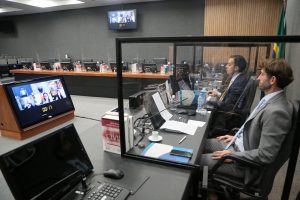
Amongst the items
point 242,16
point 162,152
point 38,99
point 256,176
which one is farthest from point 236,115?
point 242,16

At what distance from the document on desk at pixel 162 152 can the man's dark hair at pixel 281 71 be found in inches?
30.1

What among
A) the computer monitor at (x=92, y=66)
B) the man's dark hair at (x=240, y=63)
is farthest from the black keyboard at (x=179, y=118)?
the computer monitor at (x=92, y=66)

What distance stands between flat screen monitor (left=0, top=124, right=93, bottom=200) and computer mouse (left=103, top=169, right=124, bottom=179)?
10 cm

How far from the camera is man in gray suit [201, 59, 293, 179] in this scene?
124 cm

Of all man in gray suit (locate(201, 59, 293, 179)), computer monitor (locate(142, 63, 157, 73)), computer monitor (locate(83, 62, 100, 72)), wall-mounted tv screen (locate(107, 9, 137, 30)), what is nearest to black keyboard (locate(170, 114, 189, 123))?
man in gray suit (locate(201, 59, 293, 179))

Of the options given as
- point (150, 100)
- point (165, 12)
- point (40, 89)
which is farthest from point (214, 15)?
point (40, 89)

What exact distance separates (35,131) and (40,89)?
1.16 feet

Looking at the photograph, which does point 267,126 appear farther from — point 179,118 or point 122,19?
point 122,19

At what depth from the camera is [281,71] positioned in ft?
4.62

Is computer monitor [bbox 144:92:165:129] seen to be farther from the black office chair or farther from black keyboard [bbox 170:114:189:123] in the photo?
the black office chair

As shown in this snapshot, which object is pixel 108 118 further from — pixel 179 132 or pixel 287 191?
pixel 287 191

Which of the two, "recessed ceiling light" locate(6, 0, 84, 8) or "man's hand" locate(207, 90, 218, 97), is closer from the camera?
"man's hand" locate(207, 90, 218, 97)

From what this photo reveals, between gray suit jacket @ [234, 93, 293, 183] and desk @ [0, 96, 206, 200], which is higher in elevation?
gray suit jacket @ [234, 93, 293, 183]

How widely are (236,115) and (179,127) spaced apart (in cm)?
99
